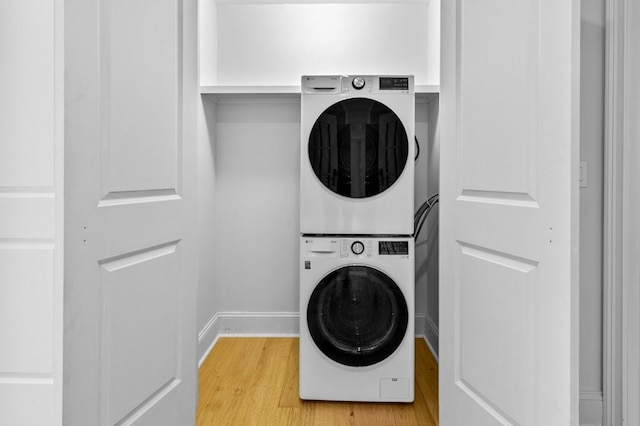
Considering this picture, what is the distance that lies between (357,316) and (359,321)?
3 centimetres

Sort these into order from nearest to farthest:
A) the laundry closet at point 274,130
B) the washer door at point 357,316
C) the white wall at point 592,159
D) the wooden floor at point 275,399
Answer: the white wall at point 592,159, the wooden floor at point 275,399, the washer door at point 357,316, the laundry closet at point 274,130

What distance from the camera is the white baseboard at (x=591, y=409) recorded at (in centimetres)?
175

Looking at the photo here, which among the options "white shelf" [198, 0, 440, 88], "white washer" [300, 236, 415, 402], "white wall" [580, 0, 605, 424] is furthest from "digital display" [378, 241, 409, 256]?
"white shelf" [198, 0, 440, 88]

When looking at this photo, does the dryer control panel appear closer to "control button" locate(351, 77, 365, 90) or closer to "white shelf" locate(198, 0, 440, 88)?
"control button" locate(351, 77, 365, 90)

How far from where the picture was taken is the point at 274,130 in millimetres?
2943

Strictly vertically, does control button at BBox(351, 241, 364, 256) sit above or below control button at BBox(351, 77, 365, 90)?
below

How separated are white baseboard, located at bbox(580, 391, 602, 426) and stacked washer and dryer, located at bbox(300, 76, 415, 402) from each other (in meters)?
0.73

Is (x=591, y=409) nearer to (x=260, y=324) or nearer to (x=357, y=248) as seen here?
(x=357, y=248)

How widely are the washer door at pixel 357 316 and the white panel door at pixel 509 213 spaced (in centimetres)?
50

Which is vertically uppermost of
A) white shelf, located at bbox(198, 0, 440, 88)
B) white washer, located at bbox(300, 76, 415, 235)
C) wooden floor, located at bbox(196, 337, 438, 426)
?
white shelf, located at bbox(198, 0, 440, 88)

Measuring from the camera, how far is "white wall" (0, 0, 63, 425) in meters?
1.00

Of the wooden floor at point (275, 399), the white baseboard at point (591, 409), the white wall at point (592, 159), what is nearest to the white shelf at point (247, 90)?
the white wall at point (592, 159)

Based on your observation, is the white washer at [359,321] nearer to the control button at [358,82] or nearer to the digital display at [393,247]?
the digital display at [393,247]

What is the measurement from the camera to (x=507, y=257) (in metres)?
1.24
